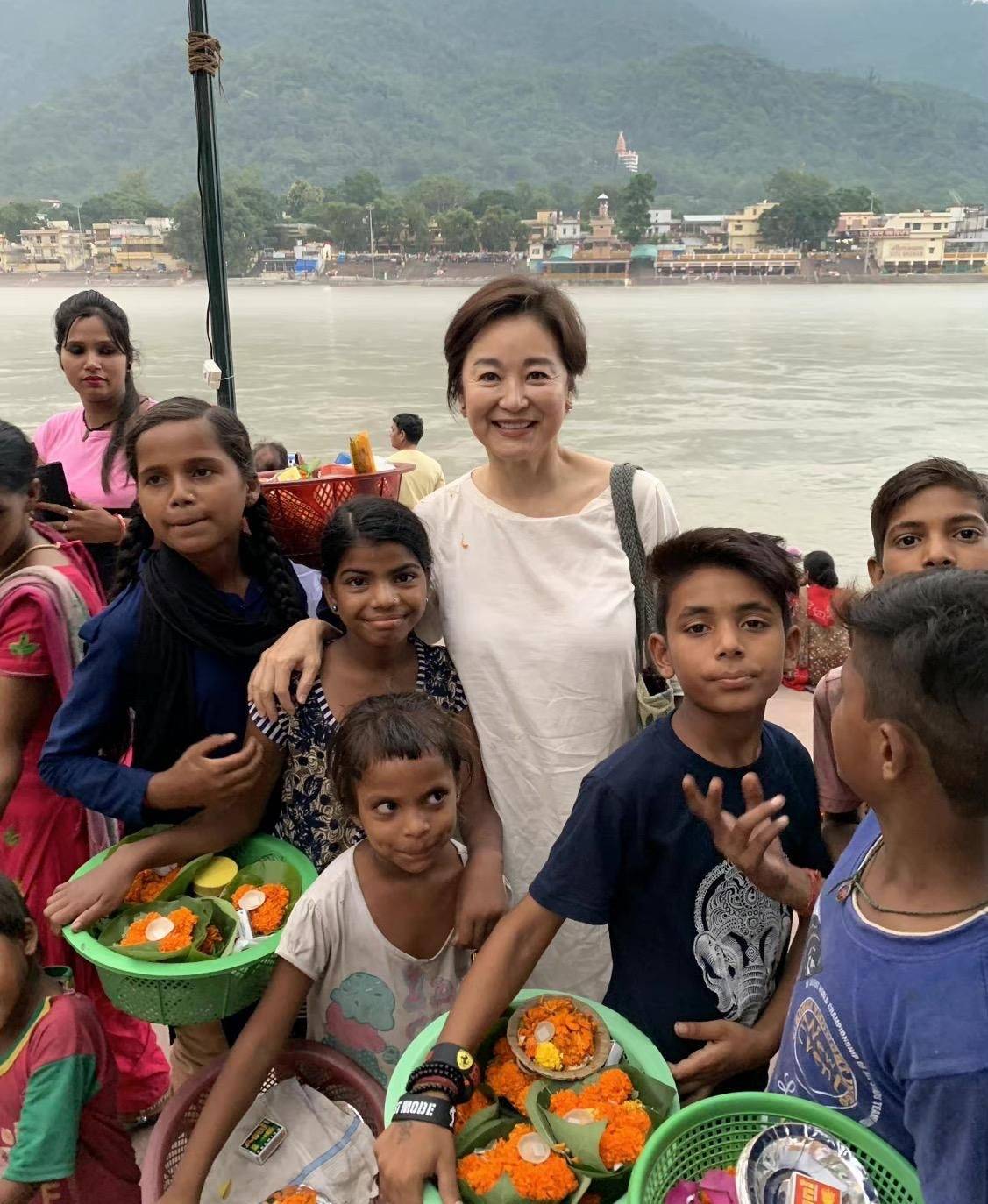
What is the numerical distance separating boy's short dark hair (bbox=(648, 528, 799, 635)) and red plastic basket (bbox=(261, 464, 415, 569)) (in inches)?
25.9

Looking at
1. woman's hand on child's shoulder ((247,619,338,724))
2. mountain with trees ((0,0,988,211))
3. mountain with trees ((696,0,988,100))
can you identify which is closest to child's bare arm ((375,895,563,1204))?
woman's hand on child's shoulder ((247,619,338,724))

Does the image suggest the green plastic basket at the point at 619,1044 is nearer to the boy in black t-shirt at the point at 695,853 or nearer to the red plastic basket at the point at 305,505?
the boy in black t-shirt at the point at 695,853

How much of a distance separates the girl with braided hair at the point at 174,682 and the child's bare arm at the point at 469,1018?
0.49 metres

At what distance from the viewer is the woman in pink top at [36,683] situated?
158 cm

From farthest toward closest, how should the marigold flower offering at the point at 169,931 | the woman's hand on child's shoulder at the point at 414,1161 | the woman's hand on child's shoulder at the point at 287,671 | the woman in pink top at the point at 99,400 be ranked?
the woman in pink top at the point at 99,400 < the woman's hand on child's shoulder at the point at 287,671 < the marigold flower offering at the point at 169,931 < the woman's hand on child's shoulder at the point at 414,1161

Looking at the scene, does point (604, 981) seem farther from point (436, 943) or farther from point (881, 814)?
point (881, 814)

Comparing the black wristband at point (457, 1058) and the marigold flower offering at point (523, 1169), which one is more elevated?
the black wristband at point (457, 1058)

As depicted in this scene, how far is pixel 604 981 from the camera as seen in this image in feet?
5.21

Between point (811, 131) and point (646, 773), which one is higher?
point (811, 131)

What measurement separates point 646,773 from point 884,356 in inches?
1664

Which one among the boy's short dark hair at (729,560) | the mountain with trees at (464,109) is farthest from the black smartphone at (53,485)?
the mountain with trees at (464,109)

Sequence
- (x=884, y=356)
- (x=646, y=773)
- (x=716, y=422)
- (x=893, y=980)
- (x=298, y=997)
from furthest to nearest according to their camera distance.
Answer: (x=884, y=356)
(x=716, y=422)
(x=298, y=997)
(x=646, y=773)
(x=893, y=980)

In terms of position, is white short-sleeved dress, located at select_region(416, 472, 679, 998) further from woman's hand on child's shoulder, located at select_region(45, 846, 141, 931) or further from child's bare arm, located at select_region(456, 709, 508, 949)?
woman's hand on child's shoulder, located at select_region(45, 846, 141, 931)

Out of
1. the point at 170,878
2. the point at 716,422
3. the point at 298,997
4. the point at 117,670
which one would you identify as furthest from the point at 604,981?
A: the point at 716,422
